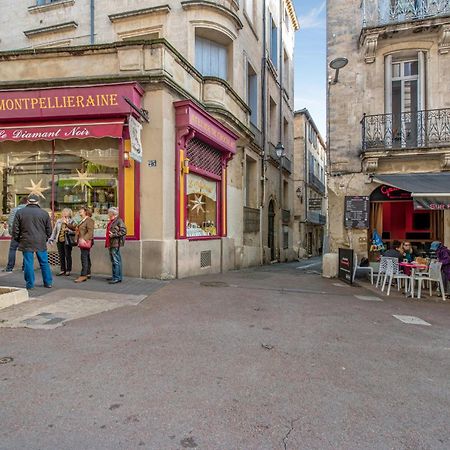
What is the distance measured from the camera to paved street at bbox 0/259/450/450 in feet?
7.90

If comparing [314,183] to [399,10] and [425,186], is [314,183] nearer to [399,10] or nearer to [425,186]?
[399,10]

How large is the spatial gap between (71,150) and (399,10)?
422 inches

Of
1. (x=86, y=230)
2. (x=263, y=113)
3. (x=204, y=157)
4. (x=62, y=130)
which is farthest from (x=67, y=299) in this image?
(x=263, y=113)

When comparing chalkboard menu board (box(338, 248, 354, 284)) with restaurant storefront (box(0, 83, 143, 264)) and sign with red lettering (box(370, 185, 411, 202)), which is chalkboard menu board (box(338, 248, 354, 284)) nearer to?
sign with red lettering (box(370, 185, 411, 202))

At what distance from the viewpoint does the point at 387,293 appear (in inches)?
327

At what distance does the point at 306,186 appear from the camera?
2847cm

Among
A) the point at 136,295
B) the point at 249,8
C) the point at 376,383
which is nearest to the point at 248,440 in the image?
the point at 376,383

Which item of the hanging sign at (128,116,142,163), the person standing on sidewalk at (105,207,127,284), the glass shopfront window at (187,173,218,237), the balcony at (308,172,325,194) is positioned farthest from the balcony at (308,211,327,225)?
the person standing on sidewalk at (105,207,127,284)

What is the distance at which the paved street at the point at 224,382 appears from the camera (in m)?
2.41

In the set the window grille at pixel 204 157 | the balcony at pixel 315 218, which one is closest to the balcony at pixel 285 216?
the window grille at pixel 204 157

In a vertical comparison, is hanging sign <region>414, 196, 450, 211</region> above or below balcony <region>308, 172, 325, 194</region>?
below

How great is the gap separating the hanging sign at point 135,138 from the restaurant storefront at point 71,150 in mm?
300

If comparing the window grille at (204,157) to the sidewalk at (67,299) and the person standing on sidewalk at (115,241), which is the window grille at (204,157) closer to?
the person standing on sidewalk at (115,241)

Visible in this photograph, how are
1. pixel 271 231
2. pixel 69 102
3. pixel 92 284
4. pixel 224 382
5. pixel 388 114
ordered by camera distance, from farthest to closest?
pixel 271 231
pixel 388 114
pixel 69 102
pixel 92 284
pixel 224 382
